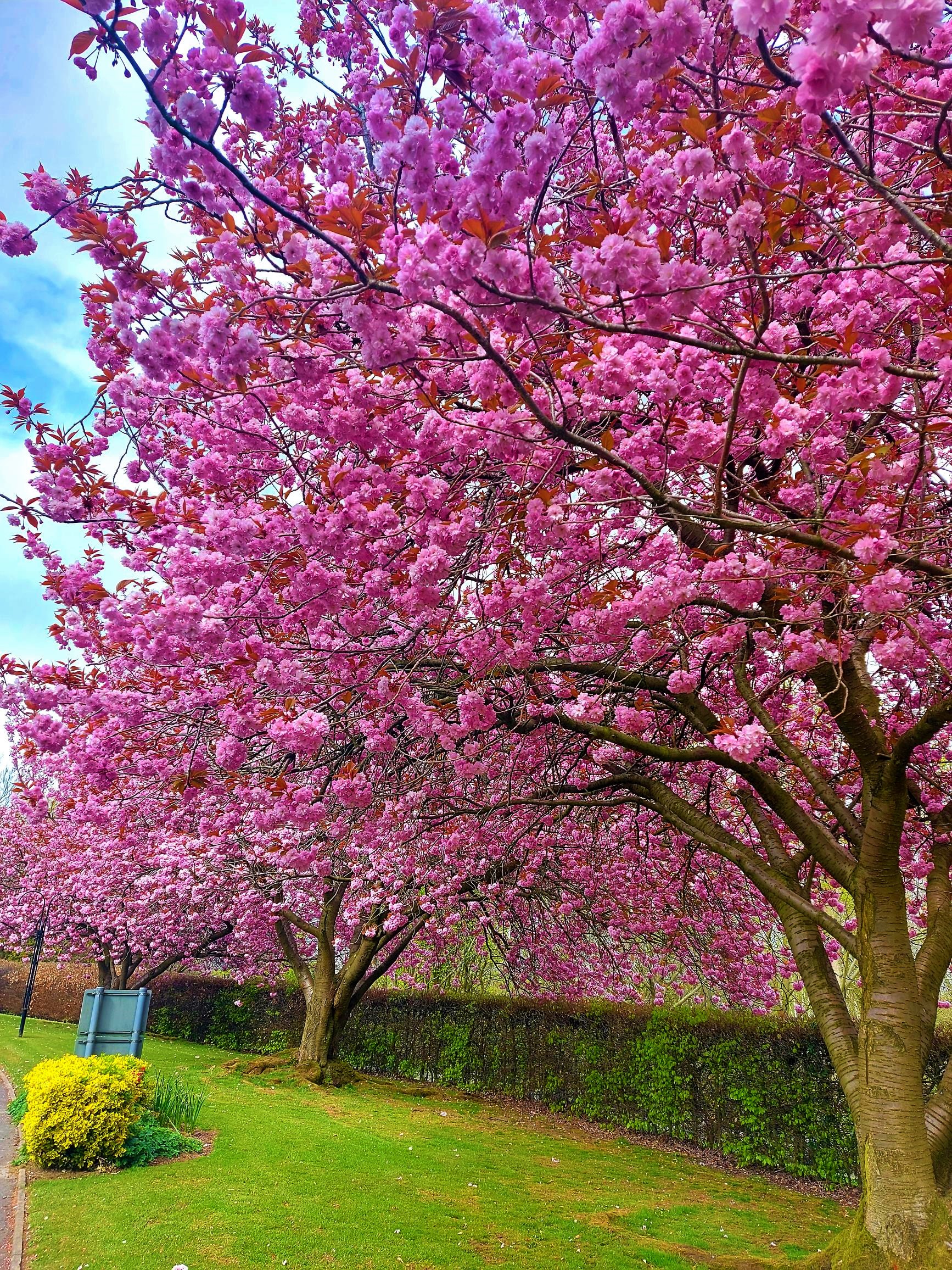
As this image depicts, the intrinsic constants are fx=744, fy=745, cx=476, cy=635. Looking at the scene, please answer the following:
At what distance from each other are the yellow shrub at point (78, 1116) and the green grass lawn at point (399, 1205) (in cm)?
Answer: 24

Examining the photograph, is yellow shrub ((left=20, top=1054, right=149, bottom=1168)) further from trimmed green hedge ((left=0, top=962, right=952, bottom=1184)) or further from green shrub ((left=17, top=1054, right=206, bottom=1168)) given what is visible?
trimmed green hedge ((left=0, top=962, right=952, bottom=1184))

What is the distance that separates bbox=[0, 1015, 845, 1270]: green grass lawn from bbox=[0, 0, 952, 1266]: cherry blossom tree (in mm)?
2804

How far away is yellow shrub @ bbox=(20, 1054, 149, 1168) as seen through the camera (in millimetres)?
6473

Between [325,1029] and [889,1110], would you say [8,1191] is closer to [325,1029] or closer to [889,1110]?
[889,1110]

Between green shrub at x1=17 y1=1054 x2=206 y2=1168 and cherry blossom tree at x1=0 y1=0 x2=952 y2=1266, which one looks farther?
green shrub at x1=17 y1=1054 x2=206 y2=1168

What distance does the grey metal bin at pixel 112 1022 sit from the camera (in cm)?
776

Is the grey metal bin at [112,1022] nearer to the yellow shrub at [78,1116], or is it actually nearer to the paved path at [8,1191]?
the yellow shrub at [78,1116]

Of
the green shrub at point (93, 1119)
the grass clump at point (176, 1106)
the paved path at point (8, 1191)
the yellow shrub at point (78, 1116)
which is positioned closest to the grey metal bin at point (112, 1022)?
the green shrub at point (93, 1119)

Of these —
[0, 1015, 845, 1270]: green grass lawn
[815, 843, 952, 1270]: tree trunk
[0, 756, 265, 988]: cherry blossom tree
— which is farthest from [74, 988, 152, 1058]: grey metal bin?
[815, 843, 952, 1270]: tree trunk

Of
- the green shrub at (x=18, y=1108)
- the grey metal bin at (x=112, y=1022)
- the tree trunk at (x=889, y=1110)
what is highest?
the tree trunk at (x=889, y=1110)

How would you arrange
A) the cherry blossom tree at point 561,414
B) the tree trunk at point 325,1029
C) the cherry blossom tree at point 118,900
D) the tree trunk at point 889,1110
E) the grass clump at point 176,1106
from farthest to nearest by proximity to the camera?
the tree trunk at point 325,1029, the cherry blossom tree at point 118,900, the grass clump at point 176,1106, the tree trunk at point 889,1110, the cherry blossom tree at point 561,414

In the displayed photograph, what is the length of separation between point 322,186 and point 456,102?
5.43 feet

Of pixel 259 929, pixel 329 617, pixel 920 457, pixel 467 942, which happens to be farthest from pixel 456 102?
pixel 259 929

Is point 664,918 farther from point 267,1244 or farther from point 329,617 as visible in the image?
point 329,617
